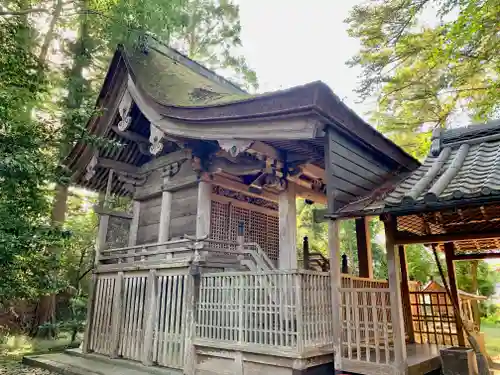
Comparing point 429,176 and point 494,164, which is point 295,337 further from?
point 494,164

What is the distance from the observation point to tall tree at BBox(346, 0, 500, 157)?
10.1 metres

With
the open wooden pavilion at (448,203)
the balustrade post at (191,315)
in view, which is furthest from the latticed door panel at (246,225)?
the open wooden pavilion at (448,203)

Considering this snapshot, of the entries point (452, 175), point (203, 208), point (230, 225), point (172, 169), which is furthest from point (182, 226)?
point (452, 175)

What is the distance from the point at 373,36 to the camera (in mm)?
11750

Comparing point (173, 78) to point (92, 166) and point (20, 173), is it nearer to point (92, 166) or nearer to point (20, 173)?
point (92, 166)

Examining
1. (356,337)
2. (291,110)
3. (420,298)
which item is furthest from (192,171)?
(420,298)

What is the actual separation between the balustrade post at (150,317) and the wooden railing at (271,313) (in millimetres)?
1586

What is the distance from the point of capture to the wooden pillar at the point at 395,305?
4547 millimetres

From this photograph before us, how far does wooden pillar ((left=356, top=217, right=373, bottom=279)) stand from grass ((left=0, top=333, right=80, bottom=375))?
23.5 ft

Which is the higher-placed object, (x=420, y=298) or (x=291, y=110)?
(x=291, y=110)

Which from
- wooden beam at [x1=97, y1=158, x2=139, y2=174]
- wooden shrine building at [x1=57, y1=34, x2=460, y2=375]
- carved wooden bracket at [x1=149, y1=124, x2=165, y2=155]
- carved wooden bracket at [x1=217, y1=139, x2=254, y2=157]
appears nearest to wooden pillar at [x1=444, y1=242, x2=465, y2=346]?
wooden shrine building at [x1=57, y1=34, x2=460, y2=375]

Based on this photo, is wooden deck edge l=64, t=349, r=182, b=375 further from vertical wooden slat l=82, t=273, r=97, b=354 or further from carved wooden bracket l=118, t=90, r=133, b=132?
carved wooden bracket l=118, t=90, r=133, b=132

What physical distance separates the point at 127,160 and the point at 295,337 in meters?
7.57

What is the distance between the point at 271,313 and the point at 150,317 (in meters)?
3.39
